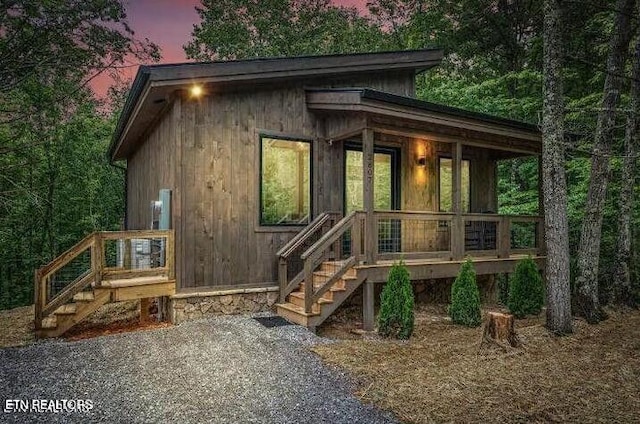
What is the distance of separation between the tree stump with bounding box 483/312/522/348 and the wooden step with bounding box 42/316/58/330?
6258 millimetres

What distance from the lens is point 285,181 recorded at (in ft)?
25.7

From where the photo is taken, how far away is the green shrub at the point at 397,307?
6.39 m

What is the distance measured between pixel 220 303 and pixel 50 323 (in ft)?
8.21

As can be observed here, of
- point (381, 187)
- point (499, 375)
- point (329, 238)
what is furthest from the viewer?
point (381, 187)

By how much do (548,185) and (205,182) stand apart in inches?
220

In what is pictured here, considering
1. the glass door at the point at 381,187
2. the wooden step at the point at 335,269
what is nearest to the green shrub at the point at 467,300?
the glass door at the point at 381,187

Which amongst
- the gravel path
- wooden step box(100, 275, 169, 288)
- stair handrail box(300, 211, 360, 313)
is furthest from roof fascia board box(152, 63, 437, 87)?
the gravel path

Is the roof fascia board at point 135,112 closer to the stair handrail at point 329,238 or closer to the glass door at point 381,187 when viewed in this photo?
the stair handrail at point 329,238

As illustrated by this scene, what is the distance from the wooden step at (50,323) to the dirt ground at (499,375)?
3987 millimetres

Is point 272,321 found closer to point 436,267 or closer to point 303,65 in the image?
point 436,267

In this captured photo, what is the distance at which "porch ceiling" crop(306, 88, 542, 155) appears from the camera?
6.89 meters

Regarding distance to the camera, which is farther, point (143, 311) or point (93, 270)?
point (143, 311)

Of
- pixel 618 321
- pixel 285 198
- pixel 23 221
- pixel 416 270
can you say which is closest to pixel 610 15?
pixel 618 321

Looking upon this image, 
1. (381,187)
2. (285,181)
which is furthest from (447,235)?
(285,181)
